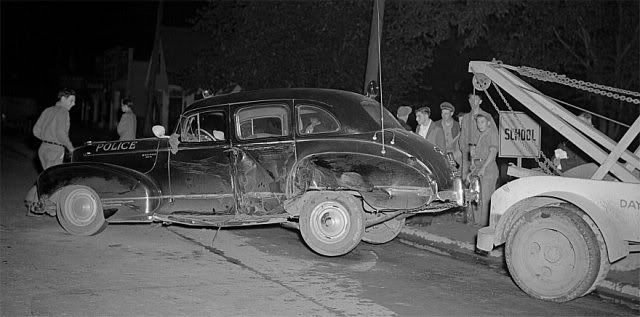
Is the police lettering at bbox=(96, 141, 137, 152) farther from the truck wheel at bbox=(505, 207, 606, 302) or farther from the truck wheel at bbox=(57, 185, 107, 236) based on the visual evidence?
the truck wheel at bbox=(505, 207, 606, 302)

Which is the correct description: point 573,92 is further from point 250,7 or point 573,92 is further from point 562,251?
point 562,251

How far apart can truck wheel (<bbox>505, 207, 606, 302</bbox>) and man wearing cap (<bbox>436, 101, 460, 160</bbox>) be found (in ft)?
16.1

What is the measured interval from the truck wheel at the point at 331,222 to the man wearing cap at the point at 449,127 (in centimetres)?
377

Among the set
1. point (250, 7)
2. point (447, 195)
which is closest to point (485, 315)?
point (447, 195)

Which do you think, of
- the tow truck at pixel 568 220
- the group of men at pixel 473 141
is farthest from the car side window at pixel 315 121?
the tow truck at pixel 568 220

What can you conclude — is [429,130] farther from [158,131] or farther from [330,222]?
[158,131]

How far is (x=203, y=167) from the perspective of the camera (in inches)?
382

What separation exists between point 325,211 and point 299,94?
1536 mm

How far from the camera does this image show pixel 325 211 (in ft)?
29.5

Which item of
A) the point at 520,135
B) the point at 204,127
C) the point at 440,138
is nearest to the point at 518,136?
the point at 520,135

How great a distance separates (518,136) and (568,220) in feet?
14.9

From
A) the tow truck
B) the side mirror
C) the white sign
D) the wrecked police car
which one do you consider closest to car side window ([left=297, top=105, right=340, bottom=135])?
the wrecked police car

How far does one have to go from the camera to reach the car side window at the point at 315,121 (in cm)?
928

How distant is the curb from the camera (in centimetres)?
799
